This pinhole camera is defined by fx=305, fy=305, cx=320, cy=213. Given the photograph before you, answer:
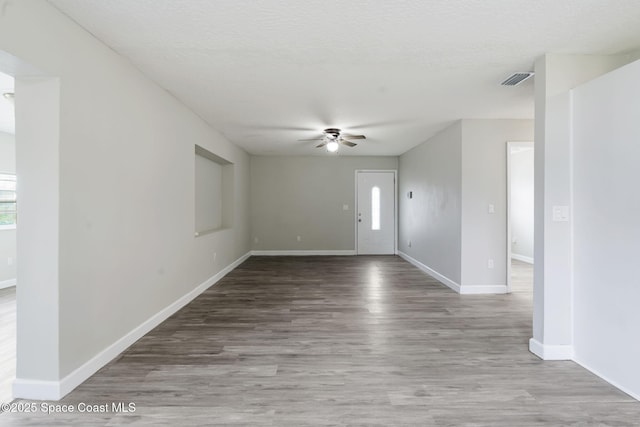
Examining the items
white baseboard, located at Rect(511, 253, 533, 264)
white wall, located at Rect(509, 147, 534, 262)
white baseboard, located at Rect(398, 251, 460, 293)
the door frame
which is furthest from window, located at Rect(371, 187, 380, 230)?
white baseboard, located at Rect(511, 253, 533, 264)

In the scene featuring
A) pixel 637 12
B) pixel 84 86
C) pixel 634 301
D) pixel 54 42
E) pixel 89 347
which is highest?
pixel 637 12

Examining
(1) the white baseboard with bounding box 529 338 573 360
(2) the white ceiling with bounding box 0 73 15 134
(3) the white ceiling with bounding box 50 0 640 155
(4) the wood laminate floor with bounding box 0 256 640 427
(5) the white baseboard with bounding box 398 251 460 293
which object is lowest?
(4) the wood laminate floor with bounding box 0 256 640 427

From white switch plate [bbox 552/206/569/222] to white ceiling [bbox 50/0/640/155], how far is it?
1244mm

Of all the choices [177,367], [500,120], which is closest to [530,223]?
[500,120]

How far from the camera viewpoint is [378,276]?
529 cm

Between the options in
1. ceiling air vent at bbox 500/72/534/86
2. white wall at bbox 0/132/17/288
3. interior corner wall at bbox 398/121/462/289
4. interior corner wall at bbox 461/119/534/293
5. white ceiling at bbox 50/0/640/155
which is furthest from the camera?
white wall at bbox 0/132/17/288

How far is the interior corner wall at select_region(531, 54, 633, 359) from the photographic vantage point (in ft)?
7.92

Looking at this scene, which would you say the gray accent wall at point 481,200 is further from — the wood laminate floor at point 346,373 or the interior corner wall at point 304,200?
the interior corner wall at point 304,200

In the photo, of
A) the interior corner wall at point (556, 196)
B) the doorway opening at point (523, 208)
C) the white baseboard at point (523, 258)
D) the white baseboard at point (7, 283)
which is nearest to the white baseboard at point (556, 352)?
the interior corner wall at point (556, 196)

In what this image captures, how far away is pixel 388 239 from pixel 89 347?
629 cm

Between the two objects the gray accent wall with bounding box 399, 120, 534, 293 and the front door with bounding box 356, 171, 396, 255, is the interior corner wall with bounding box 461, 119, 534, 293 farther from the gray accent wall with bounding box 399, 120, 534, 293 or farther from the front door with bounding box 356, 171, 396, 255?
the front door with bounding box 356, 171, 396, 255

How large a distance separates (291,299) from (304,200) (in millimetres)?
3695

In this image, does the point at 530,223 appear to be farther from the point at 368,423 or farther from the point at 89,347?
the point at 89,347

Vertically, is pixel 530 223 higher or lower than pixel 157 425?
higher
